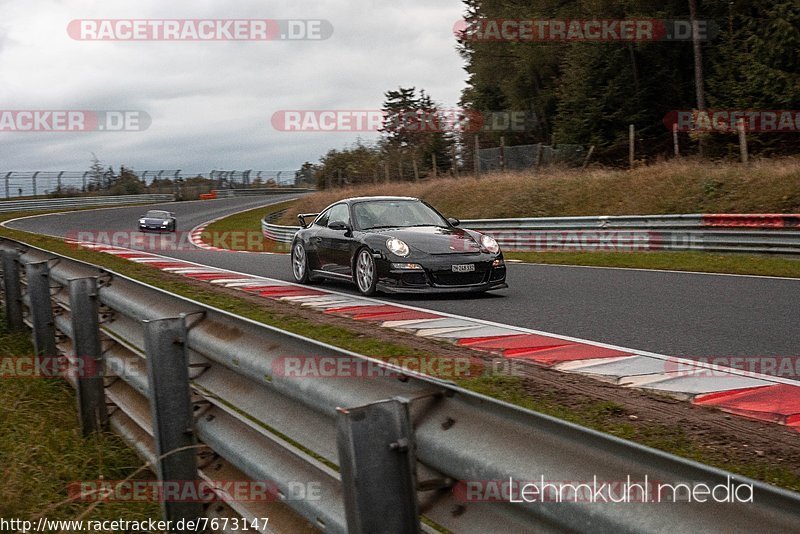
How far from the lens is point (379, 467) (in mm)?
2094

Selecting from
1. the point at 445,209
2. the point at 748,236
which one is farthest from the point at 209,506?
the point at 445,209

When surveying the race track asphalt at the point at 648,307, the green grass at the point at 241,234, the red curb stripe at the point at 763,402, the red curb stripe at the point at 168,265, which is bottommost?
the green grass at the point at 241,234

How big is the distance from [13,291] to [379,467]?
7.40m

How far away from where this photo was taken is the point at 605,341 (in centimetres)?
769

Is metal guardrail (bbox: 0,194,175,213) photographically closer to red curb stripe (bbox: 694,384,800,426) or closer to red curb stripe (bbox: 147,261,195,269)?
red curb stripe (bbox: 147,261,195,269)

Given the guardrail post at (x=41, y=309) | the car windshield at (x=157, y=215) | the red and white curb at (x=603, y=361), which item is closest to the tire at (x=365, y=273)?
the red and white curb at (x=603, y=361)

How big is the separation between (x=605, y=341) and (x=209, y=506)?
4.90 m

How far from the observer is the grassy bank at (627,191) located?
71.2 feet

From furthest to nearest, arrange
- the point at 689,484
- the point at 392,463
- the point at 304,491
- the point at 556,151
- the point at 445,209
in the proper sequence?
1. the point at 556,151
2. the point at 445,209
3. the point at 304,491
4. the point at 392,463
5. the point at 689,484

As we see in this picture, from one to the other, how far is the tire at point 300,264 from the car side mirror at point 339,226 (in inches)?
49.8

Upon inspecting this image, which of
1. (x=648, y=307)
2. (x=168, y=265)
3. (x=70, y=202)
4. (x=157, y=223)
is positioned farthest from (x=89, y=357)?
(x=70, y=202)

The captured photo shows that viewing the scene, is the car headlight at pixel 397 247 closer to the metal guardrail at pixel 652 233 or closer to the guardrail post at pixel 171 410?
the guardrail post at pixel 171 410

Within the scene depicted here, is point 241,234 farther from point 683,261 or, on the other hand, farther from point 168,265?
point 683,261

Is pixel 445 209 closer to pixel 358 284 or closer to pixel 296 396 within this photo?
pixel 358 284
